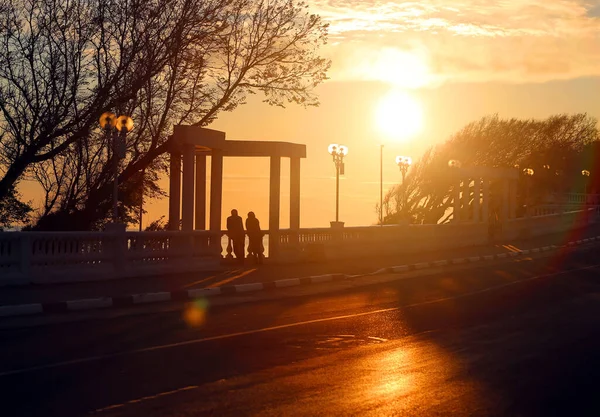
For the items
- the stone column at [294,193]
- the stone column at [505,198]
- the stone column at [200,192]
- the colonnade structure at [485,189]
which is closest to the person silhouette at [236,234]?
the stone column at [200,192]

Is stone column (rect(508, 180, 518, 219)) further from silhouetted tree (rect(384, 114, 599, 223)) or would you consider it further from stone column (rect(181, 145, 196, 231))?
stone column (rect(181, 145, 196, 231))

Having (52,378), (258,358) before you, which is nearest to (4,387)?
(52,378)

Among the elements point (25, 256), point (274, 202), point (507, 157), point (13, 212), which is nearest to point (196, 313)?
point (25, 256)

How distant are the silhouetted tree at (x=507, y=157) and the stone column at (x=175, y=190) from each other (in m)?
40.4

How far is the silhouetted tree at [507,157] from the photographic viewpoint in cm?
8181

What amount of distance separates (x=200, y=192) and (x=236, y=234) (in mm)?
2495

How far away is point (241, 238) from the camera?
2906cm

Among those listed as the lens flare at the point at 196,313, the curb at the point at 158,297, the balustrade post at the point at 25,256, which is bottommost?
the lens flare at the point at 196,313

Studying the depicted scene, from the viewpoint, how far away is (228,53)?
3359cm

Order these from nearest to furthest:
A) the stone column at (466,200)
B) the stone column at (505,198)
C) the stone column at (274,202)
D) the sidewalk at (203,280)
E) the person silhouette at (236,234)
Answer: the sidewalk at (203,280), the person silhouette at (236,234), the stone column at (274,202), the stone column at (505,198), the stone column at (466,200)

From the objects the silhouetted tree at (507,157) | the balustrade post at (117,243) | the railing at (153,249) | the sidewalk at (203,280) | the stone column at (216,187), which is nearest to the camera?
the sidewalk at (203,280)

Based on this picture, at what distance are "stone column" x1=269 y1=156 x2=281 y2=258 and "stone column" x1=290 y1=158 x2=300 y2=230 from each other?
951 mm

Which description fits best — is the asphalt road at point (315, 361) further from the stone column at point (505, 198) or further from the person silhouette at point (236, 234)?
the stone column at point (505, 198)

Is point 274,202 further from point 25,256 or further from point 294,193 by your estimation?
point 25,256
